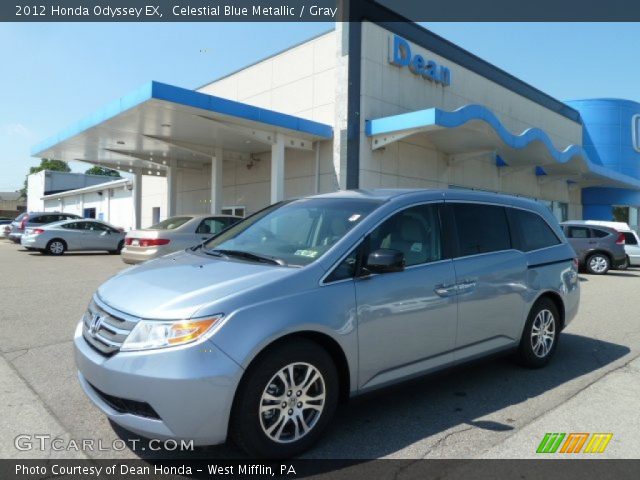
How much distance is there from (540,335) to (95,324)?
4188mm

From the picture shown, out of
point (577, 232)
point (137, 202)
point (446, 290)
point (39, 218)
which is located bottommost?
point (446, 290)

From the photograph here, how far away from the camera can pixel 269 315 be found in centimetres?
297

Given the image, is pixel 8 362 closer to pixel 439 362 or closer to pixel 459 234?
pixel 439 362

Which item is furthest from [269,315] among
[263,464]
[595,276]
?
[595,276]

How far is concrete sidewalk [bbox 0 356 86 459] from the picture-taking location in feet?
10.3

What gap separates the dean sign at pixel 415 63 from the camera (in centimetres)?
1708

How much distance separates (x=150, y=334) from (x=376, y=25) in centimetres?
1601

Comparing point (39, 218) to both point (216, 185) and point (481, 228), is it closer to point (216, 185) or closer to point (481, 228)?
point (216, 185)

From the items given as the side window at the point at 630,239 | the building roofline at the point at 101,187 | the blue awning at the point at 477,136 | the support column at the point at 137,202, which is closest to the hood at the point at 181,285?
the blue awning at the point at 477,136

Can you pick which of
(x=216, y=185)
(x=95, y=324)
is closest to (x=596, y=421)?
(x=95, y=324)

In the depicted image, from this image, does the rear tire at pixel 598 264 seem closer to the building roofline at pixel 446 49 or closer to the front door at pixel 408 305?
the building roofline at pixel 446 49

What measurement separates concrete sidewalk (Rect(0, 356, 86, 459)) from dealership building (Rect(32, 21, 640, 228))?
9.52 metres

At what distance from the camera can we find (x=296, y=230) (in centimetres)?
405

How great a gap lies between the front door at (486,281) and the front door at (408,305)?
0.58ft
